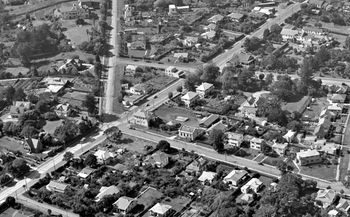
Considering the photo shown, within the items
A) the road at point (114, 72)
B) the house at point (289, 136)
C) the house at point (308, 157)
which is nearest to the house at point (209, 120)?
the house at point (289, 136)

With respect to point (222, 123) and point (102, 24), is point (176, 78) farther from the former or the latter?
point (102, 24)

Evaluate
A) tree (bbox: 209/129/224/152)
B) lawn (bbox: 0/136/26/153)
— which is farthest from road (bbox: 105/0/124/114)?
tree (bbox: 209/129/224/152)

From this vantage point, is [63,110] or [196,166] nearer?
[196,166]

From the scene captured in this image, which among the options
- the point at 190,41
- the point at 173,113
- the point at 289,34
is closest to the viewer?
the point at 173,113

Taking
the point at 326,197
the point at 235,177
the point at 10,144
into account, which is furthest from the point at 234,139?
the point at 10,144

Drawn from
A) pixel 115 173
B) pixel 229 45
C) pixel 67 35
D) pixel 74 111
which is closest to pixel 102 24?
pixel 67 35

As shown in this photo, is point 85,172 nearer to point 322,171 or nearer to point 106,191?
point 106,191
